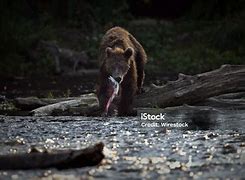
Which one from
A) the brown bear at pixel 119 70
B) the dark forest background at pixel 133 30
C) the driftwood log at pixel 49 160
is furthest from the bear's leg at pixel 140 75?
the dark forest background at pixel 133 30

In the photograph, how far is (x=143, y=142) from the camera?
25.1ft

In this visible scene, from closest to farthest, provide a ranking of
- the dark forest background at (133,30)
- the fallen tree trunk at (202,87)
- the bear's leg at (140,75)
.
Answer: the fallen tree trunk at (202,87), the bear's leg at (140,75), the dark forest background at (133,30)

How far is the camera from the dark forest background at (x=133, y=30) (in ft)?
76.1

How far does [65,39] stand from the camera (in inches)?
1014

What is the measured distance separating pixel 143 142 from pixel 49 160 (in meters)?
1.84

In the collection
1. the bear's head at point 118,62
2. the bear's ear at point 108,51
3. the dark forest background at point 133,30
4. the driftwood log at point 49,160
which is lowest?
the dark forest background at point 133,30

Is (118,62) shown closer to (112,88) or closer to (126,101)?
(112,88)

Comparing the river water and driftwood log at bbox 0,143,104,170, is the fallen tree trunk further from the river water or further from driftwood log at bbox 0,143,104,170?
driftwood log at bbox 0,143,104,170

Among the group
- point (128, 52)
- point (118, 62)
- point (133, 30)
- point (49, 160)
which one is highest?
point (128, 52)

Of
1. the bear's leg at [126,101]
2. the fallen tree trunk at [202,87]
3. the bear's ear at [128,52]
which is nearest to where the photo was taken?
the bear's ear at [128,52]

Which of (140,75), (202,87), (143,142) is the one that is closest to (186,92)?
(202,87)

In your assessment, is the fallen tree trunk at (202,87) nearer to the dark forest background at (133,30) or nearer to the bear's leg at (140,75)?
the bear's leg at (140,75)

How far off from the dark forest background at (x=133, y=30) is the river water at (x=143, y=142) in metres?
12.4

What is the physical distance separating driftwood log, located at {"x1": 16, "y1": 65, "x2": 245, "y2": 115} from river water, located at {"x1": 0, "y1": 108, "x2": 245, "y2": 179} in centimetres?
31
